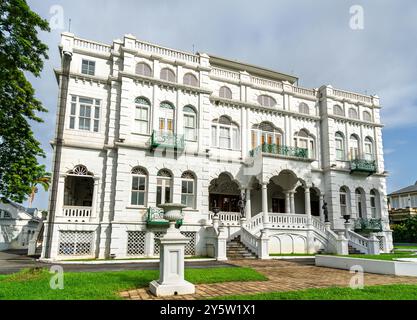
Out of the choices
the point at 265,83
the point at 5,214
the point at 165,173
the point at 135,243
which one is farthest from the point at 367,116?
the point at 5,214

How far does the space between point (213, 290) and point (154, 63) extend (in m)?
15.5

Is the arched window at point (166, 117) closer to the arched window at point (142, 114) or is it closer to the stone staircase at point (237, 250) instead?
the arched window at point (142, 114)

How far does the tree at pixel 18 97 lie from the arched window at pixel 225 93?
11414mm

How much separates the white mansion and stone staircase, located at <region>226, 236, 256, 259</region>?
5.3 inches

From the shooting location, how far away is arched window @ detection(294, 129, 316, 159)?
2386 centimetres

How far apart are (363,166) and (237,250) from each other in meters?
13.6

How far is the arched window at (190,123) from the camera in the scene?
19828 mm

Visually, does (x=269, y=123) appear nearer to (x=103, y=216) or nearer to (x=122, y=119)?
(x=122, y=119)

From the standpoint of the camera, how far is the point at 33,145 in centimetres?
1783

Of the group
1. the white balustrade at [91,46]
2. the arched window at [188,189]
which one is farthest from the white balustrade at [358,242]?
the white balustrade at [91,46]

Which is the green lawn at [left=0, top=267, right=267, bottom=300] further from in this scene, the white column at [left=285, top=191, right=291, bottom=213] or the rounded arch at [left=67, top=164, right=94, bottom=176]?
the white column at [left=285, top=191, right=291, bottom=213]

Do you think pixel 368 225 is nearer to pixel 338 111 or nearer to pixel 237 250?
pixel 338 111

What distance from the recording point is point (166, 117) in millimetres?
19484
